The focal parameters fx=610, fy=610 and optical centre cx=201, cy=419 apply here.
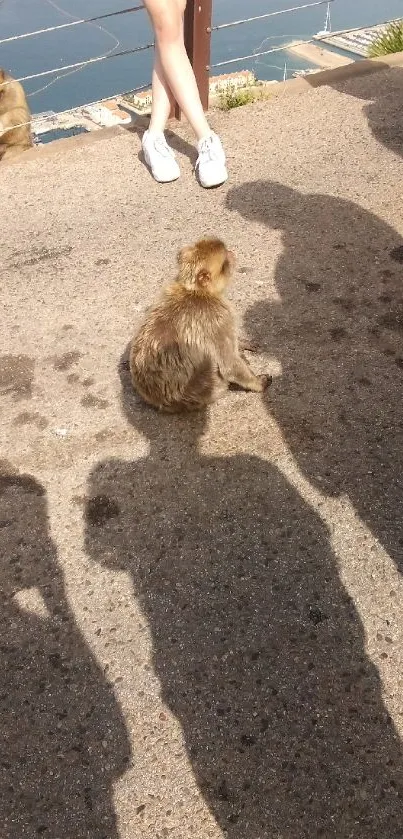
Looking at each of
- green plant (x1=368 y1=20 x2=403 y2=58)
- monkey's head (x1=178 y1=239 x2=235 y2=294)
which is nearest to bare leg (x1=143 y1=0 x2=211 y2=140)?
monkey's head (x1=178 y1=239 x2=235 y2=294)

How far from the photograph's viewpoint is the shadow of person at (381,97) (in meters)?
5.17

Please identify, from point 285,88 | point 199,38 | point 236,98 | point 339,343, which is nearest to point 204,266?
point 339,343

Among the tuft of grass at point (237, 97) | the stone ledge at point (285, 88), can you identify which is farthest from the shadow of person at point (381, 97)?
the tuft of grass at point (237, 97)

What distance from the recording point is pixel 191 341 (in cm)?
276

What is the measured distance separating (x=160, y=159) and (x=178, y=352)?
95.5 inches

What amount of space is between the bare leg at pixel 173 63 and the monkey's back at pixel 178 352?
2.12m

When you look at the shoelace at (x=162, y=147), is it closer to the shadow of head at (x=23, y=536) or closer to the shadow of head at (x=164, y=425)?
the shadow of head at (x=164, y=425)

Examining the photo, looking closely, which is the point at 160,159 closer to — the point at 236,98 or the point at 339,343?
the point at 236,98

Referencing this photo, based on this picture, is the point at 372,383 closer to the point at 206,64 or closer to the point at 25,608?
the point at 25,608

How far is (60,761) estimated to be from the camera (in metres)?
1.89

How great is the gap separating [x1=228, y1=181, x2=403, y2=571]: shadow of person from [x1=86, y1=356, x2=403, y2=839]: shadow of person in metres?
0.30

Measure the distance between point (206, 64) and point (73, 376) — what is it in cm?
349

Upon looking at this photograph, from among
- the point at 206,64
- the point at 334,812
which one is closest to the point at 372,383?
the point at 334,812

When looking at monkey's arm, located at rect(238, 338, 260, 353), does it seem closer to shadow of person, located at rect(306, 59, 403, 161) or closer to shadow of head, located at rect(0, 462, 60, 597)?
shadow of head, located at rect(0, 462, 60, 597)
